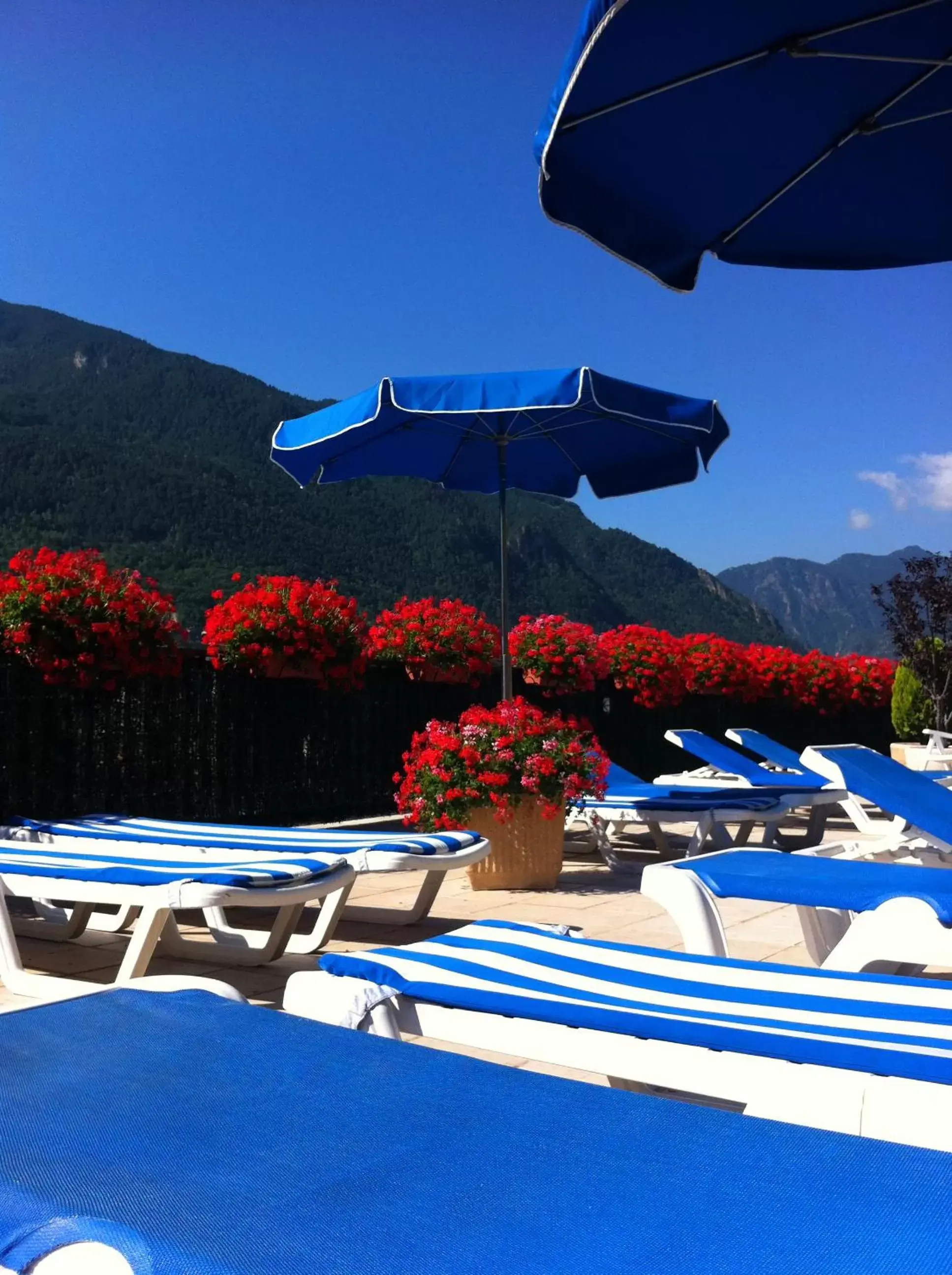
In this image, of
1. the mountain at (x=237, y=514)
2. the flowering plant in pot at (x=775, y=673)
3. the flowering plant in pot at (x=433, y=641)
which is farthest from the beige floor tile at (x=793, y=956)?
the mountain at (x=237, y=514)

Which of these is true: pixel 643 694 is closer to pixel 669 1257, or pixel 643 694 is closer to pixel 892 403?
pixel 669 1257

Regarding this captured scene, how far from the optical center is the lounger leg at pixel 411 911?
494 cm

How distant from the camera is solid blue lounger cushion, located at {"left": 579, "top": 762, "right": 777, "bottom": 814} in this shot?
667 centimetres

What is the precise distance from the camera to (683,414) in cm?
641

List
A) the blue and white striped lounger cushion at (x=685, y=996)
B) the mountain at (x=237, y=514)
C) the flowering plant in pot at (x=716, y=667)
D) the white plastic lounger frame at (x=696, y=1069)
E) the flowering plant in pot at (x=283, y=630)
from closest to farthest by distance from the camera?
1. the white plastic lounger frame at (x=696, y=1069)
2. the blue and white striped lounger cushion at (x=685, y=996)
3. the flowering plant in pot at (x=283, y=630)
4. the flowering plant in pot at (x=716, y=667)
5. the mountain at (x=237, y=514)

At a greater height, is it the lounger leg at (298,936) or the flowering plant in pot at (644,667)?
the flowering plant in pot at (644,667)

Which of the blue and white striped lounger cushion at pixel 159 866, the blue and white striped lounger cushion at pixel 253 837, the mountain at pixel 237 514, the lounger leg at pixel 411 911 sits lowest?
the lounger leg at pixel 411 911

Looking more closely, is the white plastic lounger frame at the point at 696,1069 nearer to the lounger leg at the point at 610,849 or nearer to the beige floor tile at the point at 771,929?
the beige floor tile at the point at 771,929

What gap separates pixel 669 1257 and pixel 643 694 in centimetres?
1070

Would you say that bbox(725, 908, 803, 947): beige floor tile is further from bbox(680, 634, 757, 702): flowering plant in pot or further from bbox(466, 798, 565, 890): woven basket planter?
bbox(680, 634, 757, 702): flowering plant in pot

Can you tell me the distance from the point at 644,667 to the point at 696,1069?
10.0 m

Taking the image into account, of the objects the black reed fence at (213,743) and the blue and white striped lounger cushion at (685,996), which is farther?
the black reed fence at (213,743)

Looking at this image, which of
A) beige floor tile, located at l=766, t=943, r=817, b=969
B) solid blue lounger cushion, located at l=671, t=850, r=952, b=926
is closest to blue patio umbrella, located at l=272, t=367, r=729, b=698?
beige floor tile, located at l=766, t=943, r=817, b=969

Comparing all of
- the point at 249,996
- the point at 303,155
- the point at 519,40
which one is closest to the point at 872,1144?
the point at 249,996
